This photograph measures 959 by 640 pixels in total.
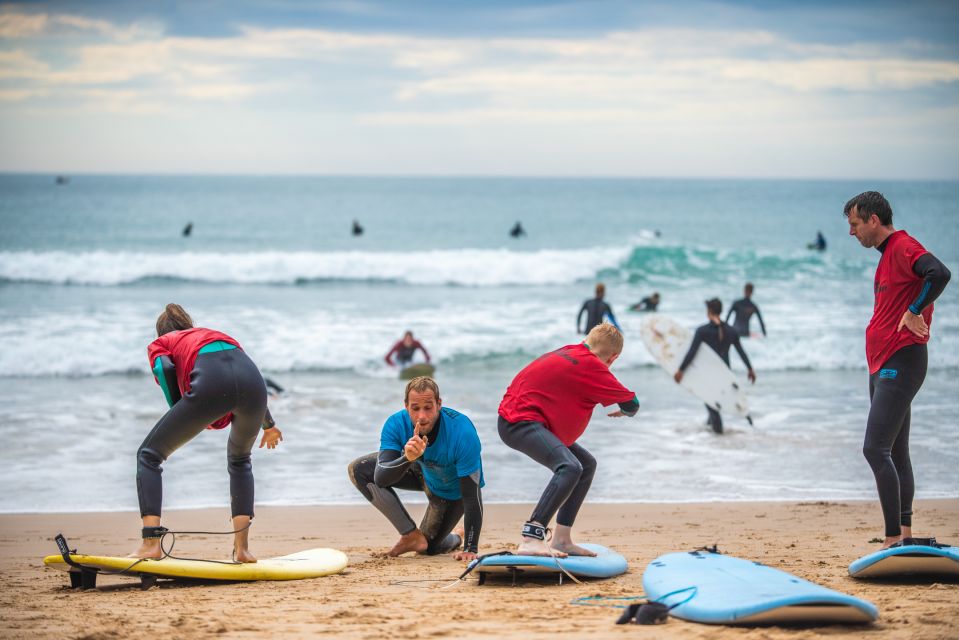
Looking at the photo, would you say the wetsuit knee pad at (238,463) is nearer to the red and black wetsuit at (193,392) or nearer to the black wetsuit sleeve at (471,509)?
the red and black wetsuit at (193,392)

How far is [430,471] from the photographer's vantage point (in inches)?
209

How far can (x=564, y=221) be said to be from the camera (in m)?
64.1

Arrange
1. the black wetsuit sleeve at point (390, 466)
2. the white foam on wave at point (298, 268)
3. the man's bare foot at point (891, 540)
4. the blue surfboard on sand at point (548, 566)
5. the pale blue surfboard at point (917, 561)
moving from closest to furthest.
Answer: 1. the pale blue surfboard at point (917, 561)
2. the blue surfboard on sand at point (548, 566)
3. the man's bare foot at point (891, 540)
4. the black wetsuit sleeve at point (390, 466)
5. the white foam on wave at point (298, 268)

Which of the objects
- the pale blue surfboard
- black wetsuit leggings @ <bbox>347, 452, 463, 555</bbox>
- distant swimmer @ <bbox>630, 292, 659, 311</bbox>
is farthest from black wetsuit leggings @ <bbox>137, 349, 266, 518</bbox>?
distant swimmer @ <bbox>630, 292, 659, 311</bbox>

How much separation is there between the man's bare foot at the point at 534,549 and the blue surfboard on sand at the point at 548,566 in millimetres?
52

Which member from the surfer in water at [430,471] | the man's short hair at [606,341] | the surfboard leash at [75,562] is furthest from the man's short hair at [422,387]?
the surfboard leash at [75,562]

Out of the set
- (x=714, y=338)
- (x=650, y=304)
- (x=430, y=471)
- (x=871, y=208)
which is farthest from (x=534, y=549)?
(x=650, y=304)

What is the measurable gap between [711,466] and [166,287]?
21.7 metres

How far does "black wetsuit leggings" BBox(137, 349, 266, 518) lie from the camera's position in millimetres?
4668

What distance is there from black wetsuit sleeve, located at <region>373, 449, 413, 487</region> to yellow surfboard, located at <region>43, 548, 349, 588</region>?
1.69 feet

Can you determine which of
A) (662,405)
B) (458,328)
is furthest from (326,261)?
(662,405)

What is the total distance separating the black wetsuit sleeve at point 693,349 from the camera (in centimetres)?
1094

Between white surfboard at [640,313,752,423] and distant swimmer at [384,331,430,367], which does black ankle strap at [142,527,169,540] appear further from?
distant swimmer at [384,331,430,367]

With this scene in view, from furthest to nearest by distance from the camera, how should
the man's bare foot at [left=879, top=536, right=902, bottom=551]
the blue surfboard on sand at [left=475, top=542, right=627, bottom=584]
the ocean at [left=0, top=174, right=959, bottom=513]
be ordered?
the ocean at [left=0, top=174, right=959, bottom=513]
the man's bare foot at [left=879, top=536, right=902, bottom=551]
the blue surfboard on sand at [left=475, top=542, right=627, bottom=584]
